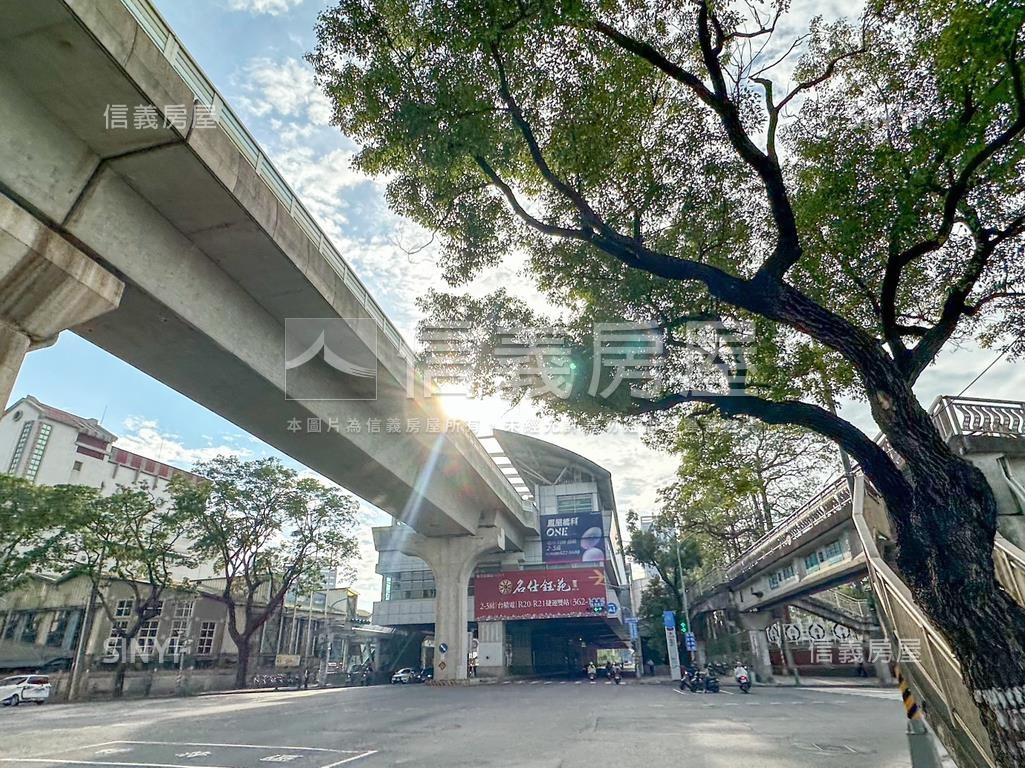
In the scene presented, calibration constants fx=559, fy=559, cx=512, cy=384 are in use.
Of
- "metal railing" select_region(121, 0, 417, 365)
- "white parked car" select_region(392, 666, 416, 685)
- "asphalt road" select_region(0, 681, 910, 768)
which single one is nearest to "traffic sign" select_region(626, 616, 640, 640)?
"white parked car" select_region(392, 666, 416, 685)

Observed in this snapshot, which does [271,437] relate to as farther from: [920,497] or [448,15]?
[920,497]

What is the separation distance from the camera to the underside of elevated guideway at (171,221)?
529cm

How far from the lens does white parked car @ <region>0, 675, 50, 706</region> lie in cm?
2097

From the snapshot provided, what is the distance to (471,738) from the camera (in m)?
8.80

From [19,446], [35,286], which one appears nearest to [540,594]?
[35,286]

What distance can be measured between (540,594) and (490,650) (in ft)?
13.2

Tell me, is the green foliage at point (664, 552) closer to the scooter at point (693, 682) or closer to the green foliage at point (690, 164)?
the scooter at point (693, 682)

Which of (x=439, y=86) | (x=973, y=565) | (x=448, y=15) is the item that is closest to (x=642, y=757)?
(x=973, y=565)

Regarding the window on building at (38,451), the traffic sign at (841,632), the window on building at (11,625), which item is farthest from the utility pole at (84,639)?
the traffic sign at (841,632)

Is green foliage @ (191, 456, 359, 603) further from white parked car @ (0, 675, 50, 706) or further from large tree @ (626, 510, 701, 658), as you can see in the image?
large tree @ (626, 510, 701, 658)

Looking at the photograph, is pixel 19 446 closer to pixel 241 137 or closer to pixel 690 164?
pixel 241 137

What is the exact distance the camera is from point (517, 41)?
20.2ft

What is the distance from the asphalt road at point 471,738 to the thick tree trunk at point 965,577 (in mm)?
3065

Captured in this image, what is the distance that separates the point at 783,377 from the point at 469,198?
5.38 meters
